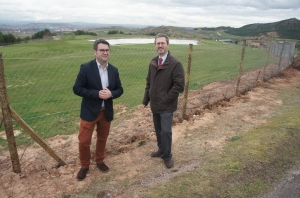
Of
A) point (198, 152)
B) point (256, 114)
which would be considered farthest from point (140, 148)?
point (256, 114)

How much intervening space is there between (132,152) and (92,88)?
169 cm

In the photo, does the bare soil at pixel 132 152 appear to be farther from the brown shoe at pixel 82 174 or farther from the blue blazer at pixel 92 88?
the blue blazer at pixel 92 88

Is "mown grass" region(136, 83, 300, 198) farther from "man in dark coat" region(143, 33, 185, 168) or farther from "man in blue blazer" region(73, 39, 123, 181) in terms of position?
"man in blue blazer" region(73, 39, 123, 181)

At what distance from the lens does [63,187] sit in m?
3.52

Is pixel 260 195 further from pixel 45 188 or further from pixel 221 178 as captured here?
pixel 45 188

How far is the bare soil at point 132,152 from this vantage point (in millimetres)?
3518

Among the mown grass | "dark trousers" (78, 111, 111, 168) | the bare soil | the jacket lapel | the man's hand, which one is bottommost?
the bare soil

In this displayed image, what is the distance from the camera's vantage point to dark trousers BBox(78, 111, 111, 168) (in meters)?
3.52

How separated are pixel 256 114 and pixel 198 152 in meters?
2.78

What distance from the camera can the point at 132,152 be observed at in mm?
4527

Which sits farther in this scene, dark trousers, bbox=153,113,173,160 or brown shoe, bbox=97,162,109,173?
brown shoe, bbox=97,162,109,173

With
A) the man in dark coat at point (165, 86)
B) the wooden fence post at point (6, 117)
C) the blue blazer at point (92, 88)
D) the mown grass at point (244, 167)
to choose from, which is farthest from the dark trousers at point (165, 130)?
the wooden fence post at point (6, 117)

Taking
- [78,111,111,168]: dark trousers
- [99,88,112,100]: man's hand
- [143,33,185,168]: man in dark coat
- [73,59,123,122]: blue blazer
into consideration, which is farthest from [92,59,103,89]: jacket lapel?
[143,33,185,168]: man in dark coat

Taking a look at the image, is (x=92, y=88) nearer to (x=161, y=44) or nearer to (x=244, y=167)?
(x=161, y=44)
